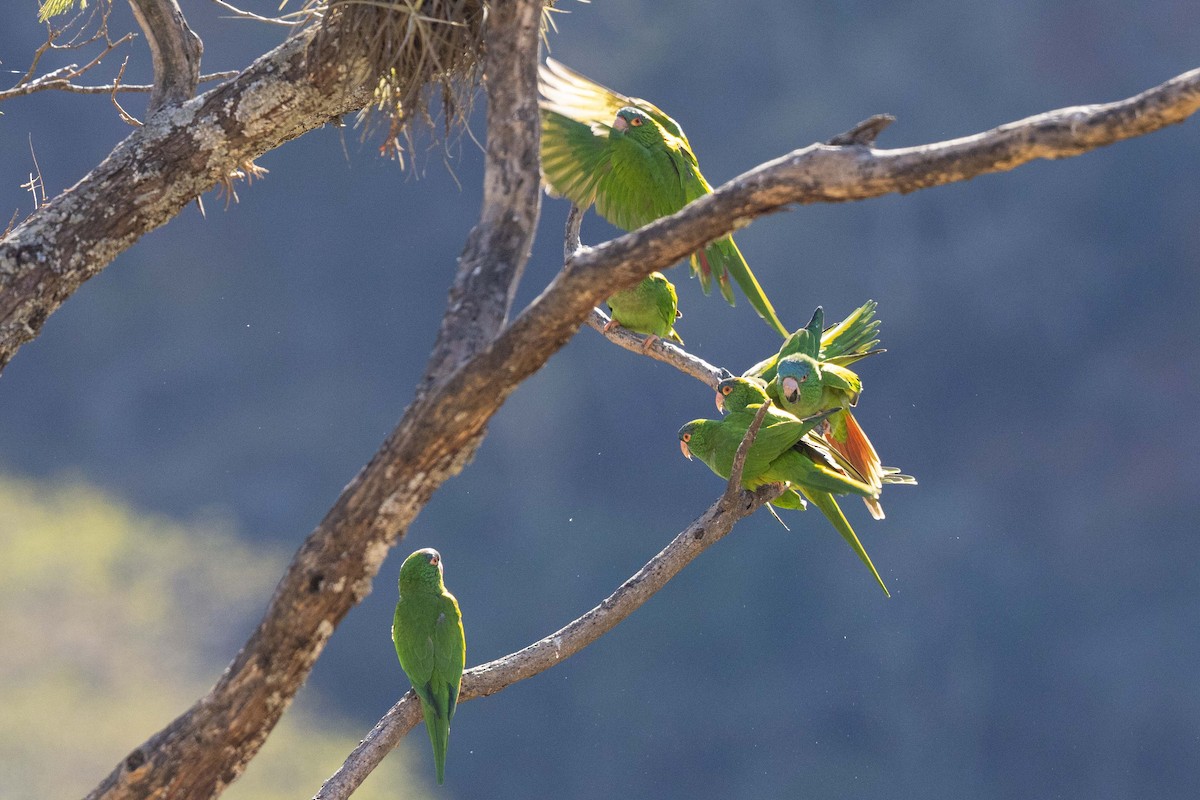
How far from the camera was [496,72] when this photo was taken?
1.73 metres

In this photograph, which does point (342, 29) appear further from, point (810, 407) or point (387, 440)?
point (810, 407)

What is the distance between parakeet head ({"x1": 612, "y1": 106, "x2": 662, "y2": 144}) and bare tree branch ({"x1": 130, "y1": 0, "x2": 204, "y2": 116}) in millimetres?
954

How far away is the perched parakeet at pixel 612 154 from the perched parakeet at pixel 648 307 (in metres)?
0.40

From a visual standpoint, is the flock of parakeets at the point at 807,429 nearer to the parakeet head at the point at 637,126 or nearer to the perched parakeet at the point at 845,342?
the perched parakeet at the point at 845,342

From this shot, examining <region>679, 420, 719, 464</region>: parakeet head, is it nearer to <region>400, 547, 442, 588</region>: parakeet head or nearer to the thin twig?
the thin twig

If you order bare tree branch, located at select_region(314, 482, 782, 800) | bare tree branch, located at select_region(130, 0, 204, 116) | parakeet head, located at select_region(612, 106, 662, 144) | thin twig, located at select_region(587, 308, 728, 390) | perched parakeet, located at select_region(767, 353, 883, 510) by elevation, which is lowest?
bare tree branch, located at select_region(314, 482, 782, 800)

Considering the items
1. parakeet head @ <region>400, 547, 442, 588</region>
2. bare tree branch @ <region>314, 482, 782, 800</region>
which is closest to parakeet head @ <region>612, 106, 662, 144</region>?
bare tree branch @ <region>314, 482, 782, 800</region>

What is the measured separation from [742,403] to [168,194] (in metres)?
1.44

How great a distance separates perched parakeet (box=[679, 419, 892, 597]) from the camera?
8.36ft

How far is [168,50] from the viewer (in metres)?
2.33

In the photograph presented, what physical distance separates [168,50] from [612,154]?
1.00 metres

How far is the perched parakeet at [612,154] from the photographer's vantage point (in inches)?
107

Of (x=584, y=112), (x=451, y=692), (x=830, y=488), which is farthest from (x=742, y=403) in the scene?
(x=451, y=692)

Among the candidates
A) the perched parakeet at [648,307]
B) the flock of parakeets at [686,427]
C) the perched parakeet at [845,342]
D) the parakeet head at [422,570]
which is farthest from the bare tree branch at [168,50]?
the perched parakeet at [845,342]
